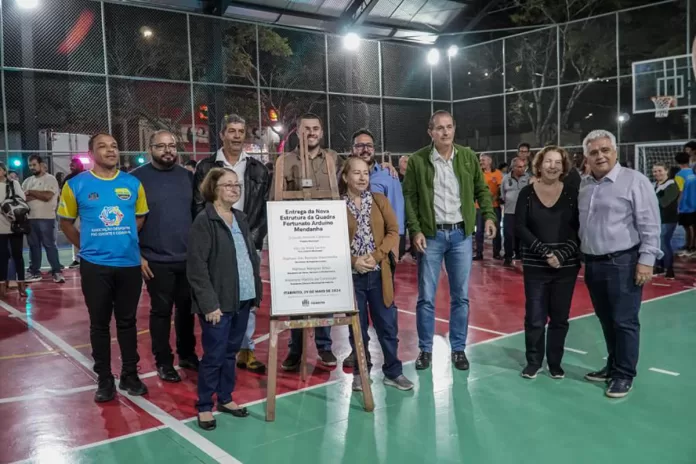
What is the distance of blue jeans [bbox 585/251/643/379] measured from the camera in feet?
14.3

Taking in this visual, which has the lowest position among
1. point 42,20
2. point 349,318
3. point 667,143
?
point 349,318

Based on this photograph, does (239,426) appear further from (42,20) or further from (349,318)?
(42,20)

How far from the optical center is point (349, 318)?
4.23 metres

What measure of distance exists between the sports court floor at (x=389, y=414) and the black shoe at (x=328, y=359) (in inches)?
4.1

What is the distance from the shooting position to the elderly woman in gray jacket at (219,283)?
12.8ft

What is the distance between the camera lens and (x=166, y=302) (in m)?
4.86

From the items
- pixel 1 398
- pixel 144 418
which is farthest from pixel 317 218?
pixel 1 398

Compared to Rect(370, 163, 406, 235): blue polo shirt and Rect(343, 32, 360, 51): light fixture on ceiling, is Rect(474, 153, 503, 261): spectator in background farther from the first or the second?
Rect(343, 32, 360, 51): light fixture on ceiling

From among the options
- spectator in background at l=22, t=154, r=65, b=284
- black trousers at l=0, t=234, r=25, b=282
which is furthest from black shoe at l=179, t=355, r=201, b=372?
spectator in background at l=22, t=154, r=65, b=284

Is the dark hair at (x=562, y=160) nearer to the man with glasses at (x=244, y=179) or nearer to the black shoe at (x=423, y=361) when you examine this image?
the black shoe at (x=423, y=361)

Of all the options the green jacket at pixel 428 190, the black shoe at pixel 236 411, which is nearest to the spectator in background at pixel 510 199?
the green jacket at pixel 428 190

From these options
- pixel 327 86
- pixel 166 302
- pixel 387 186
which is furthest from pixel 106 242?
pixel 327 86

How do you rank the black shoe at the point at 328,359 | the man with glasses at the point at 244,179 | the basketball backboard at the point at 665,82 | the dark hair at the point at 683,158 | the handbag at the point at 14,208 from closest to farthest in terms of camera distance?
the man with glasses at the point at 244,179
the black shoe at the point at 328,359
the handbag at the point at 14,208
the dark hair at the point at 683,158
the basketball backboard at the point at 665,82

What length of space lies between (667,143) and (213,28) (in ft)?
38.8
